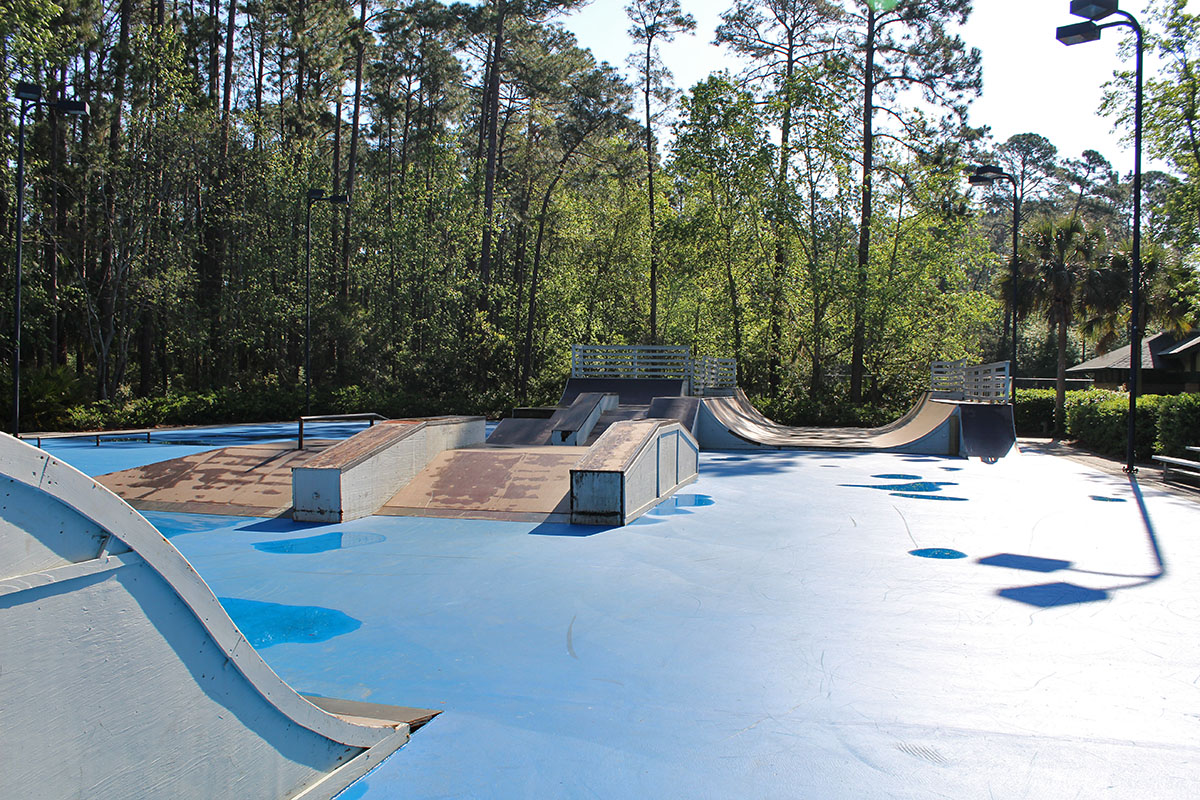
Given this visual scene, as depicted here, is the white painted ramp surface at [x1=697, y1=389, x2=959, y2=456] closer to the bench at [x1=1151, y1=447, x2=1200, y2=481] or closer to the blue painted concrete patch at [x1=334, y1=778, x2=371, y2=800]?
the bench at [x1=1151, y1=447, x2=1200, y2=481]

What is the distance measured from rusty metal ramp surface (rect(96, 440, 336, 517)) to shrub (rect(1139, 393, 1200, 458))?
49.3ft

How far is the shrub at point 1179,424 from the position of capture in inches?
539

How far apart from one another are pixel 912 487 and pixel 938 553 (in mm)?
5089

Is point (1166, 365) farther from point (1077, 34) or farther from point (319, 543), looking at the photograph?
point (319, 543)

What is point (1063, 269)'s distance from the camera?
89.6 feet

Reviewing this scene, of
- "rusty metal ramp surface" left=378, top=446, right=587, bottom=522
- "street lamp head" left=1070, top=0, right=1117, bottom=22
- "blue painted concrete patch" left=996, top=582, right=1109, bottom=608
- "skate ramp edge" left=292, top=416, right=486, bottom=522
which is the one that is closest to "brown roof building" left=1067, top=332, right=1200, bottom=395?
"street lamp head" left=1070, top=0, right=1117, bottom=22

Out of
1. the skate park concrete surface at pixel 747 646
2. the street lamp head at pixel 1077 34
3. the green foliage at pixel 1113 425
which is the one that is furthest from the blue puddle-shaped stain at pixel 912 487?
the street lamp head at pixel 1077 34

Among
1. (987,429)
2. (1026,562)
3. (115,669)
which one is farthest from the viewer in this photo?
(987,429)

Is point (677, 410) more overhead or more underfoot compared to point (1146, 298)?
more underfoot

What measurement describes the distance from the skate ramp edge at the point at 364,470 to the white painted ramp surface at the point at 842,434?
9391 mm

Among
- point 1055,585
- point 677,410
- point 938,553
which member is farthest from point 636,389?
point 1055,585

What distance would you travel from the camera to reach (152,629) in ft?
7.91

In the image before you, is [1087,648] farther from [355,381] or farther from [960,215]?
[355,381]

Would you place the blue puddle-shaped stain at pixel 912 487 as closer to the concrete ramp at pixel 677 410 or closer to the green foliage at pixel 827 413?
the concrete ramp at pixel 677 410
